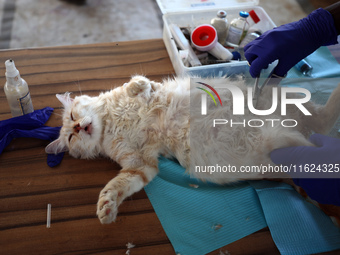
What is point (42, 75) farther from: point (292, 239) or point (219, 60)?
point (292, 239)

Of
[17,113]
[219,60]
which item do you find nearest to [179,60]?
[219,60]

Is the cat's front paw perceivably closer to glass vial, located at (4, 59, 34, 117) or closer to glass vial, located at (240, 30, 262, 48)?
glass vial, located at (4, 59, 34, 117)

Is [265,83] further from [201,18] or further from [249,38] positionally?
[201,18]

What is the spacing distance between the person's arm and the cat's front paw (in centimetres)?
87

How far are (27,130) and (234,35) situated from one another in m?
1.45

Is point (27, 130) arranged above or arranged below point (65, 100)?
below

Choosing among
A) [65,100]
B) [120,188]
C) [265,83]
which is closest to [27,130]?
[65,100]

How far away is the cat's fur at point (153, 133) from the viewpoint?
1372 mm

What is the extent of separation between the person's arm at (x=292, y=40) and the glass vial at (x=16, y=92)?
1.17m

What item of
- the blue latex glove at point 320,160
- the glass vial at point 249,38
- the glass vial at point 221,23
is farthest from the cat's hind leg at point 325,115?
the glass vial at point 221,23

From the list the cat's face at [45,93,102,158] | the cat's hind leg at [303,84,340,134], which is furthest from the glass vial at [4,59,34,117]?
the cat's hind leg at [303,84,340,134]

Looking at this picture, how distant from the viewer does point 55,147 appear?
5.22 feet

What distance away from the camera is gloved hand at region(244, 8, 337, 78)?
1394mm

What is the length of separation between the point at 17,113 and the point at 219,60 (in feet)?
4.15
